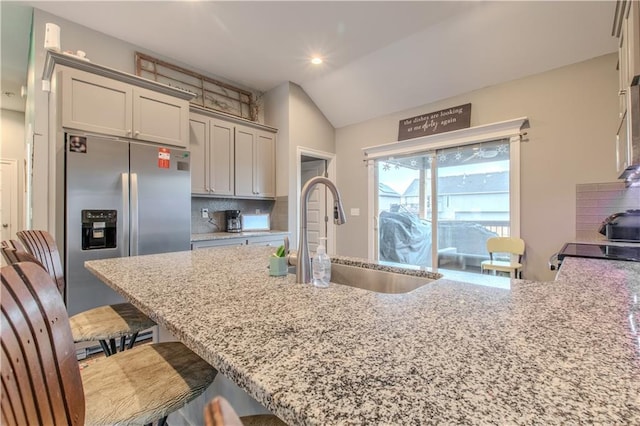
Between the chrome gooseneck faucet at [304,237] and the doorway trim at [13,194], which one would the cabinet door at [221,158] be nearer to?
the chrome gooseneck faucet at [304,237]

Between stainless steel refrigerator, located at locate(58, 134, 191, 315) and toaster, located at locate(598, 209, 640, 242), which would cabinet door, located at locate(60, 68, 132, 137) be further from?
toaster, located at locate(598, 209, 640, 242)

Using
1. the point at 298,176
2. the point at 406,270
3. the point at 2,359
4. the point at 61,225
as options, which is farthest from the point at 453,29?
the point at 61,225

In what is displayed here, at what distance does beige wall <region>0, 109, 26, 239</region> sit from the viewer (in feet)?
16.2

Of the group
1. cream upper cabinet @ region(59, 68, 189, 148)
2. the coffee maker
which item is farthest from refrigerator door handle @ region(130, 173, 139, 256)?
the coffee maker

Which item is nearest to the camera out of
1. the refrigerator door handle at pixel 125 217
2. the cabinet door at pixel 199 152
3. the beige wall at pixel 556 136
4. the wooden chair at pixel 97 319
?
the wooden chair at pixel 97 319

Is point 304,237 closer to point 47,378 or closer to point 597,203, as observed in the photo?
point 47,378

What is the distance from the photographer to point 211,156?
362cm

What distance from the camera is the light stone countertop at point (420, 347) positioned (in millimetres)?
406

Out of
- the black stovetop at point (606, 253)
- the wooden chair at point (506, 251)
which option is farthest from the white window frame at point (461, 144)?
the black stovetop at point (606, 253)

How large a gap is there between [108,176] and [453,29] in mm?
3476

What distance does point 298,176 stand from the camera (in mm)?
4258

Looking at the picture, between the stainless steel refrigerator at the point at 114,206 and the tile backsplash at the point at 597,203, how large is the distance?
3766 mm

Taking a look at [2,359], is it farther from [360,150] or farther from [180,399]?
[360,150]

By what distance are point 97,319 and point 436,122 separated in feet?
12.5
